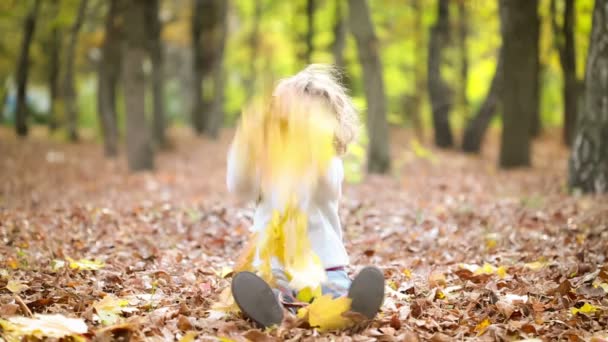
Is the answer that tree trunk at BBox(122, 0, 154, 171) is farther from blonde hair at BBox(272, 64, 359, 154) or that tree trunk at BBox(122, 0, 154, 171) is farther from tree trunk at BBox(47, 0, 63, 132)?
tree trunk at BBox(47, 0, 63, 132)

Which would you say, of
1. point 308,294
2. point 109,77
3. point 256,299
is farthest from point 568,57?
point 256,299

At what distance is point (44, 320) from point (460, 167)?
13.0 metres

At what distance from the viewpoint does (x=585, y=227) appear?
6.07m

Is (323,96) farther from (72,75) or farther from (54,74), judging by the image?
(54,74)

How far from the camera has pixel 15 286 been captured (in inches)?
151

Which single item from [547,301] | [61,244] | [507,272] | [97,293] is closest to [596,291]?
[547,301]

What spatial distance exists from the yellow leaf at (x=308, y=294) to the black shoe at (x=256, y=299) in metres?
0.21

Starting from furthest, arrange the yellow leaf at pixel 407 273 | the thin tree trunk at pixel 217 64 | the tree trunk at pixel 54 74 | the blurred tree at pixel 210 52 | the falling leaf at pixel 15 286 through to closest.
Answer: the tree trunk at pixel 54 74 < the blurred tree at pixel 210 52 < the thin tree trunk at pixel 217 64 < the yellow leaf at pixel 407 273 < the falling leaf at pixel 15 286

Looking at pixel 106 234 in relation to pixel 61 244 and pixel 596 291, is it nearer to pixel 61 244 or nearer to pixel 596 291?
pixel 61 244

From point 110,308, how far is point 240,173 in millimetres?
1072

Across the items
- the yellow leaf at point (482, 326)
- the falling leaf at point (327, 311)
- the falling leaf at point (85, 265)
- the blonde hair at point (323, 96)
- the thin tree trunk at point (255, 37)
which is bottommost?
the yellow leaf at point (482, 326)

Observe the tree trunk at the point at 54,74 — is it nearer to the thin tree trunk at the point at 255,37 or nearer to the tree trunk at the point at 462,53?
the thin tree trunk at the point at 255,37

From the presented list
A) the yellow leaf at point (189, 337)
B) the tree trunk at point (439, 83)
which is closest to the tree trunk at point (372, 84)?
the tree trunk at point (439, 83)

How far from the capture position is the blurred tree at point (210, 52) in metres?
22.5
